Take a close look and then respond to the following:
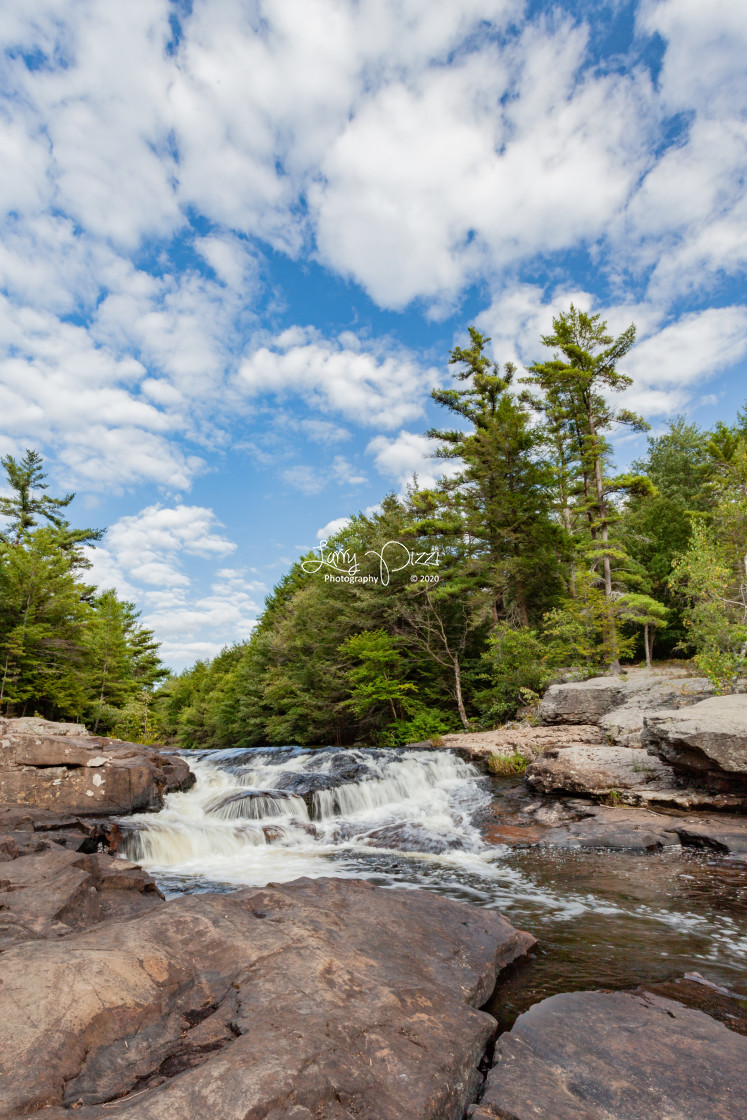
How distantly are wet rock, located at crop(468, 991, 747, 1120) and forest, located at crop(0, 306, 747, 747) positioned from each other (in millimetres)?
16385

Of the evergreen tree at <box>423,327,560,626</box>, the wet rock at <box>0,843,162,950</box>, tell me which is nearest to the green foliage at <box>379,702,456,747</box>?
the evergreen tree at <box>423,327,560,626</box>

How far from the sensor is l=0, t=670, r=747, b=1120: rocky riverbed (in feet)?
7.29

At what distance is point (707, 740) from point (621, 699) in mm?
5880

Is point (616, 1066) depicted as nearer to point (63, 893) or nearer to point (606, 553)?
point (63, 893)

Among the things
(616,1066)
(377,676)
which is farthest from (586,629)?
(616,1066)

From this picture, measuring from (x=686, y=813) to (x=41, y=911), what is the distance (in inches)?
410

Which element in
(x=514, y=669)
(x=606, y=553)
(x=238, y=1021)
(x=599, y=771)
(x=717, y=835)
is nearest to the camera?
(x=238, y=1021)

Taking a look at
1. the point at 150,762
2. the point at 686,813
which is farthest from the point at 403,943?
the point at 150,762

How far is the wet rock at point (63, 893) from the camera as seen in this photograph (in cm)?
379

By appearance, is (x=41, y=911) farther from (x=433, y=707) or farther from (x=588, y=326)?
(x=588, y=326)

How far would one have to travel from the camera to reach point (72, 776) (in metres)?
10.2

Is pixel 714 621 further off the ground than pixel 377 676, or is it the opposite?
pixel 714 621
